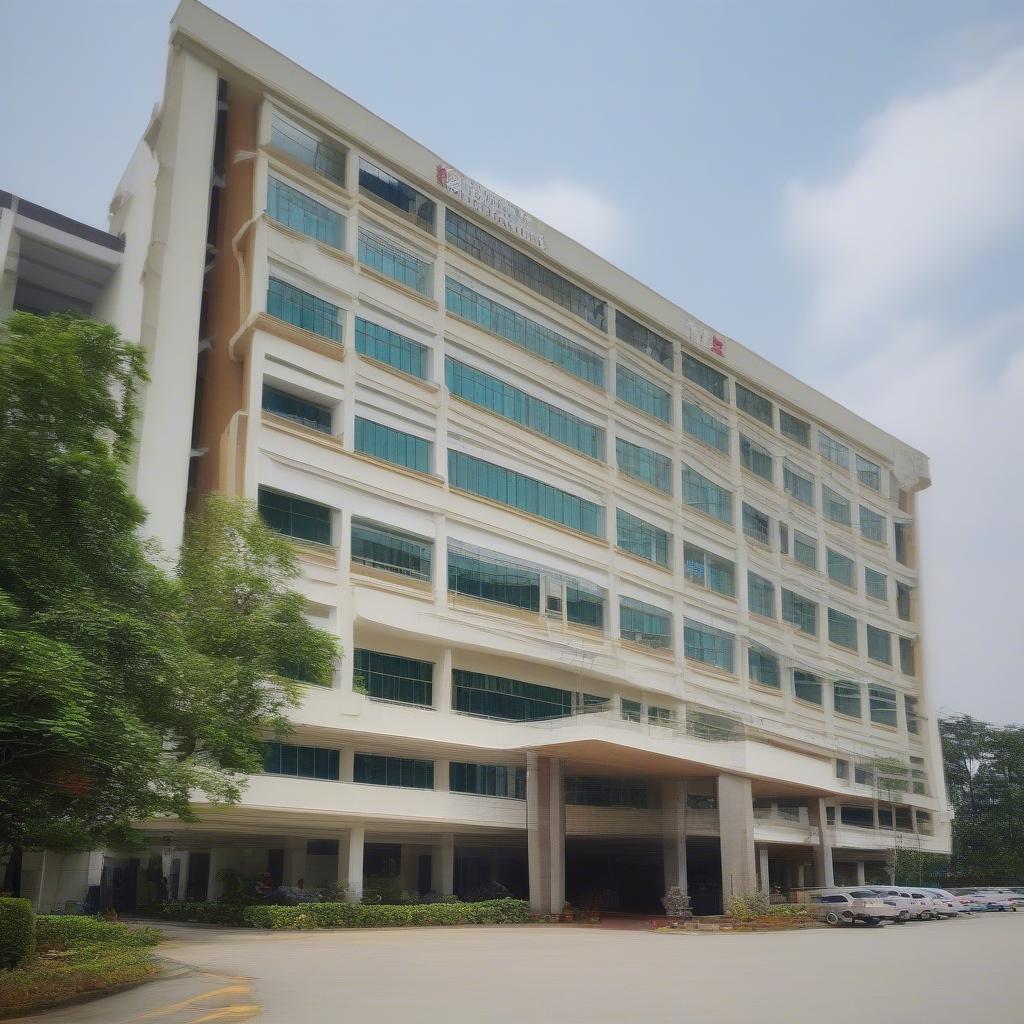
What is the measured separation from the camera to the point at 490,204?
41.8 metres

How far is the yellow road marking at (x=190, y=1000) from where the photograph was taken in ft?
43.1

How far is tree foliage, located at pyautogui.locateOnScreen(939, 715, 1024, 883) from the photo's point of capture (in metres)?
64.5

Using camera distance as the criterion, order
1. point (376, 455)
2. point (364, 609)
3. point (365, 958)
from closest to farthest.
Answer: point (365, 958) < point (364, 609) < point (376, 455)

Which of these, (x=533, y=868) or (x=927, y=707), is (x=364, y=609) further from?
(x=927, y=707)

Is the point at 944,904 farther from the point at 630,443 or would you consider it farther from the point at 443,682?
the point at 630,443

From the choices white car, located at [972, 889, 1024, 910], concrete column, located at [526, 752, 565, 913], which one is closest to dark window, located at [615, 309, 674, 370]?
concrete column, located at [526, 752, 565, 913]

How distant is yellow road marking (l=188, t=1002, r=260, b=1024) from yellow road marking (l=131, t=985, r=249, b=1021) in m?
0.58

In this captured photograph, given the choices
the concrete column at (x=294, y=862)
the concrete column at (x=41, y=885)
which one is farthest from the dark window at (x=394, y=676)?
the concrete column at (x=41, y=885)

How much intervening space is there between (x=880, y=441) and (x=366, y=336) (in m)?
40.2

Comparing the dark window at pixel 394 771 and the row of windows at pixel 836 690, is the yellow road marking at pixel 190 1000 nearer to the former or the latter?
the dark window at pixel 394 771

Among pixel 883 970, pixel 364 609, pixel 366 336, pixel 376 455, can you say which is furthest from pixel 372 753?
pixel 883 970

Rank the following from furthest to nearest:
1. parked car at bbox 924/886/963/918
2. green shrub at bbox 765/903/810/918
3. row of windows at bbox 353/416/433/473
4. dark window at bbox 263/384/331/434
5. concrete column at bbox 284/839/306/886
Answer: parked car at bbox 924/886/963/918 → concrete column at bbox 284/839/306/886 → row of windows at bbox 353/416/433/473 → dark window at bbox 263/384/331/434 → green shrub at bbox 765/903/810/918

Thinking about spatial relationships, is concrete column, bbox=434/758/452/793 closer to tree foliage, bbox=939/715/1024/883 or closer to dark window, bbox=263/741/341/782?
dark window, bbox=263/741/341/782

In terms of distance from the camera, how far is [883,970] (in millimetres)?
18547
